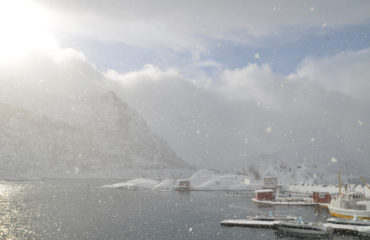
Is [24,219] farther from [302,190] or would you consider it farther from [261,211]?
[302,190]

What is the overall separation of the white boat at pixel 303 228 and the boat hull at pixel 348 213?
11.5 meters

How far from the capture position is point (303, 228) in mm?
46625

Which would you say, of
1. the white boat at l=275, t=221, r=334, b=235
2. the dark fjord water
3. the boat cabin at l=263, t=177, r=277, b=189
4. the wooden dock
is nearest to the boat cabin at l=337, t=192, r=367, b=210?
the dark fjord water

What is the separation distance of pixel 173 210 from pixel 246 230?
937 inches

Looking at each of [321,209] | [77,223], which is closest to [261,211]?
[321,209]

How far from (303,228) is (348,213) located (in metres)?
15.9

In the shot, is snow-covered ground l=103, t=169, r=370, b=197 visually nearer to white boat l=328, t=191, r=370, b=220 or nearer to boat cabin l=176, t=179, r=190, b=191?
boat cabin l=176, t=179, r=190, b=191

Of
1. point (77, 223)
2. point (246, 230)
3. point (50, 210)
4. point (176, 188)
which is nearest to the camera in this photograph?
point (246, 230)

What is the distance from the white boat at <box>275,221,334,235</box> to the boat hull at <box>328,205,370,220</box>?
1153cm

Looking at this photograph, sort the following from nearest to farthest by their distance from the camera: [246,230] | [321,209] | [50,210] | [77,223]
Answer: [246,230] < [77,223] < [50,210] < [321,209]

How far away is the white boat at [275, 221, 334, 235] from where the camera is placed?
45.7 meters

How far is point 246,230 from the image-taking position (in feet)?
161

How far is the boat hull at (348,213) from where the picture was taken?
5430 cm

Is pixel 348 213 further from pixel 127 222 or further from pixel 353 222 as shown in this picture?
pixel 127 222
